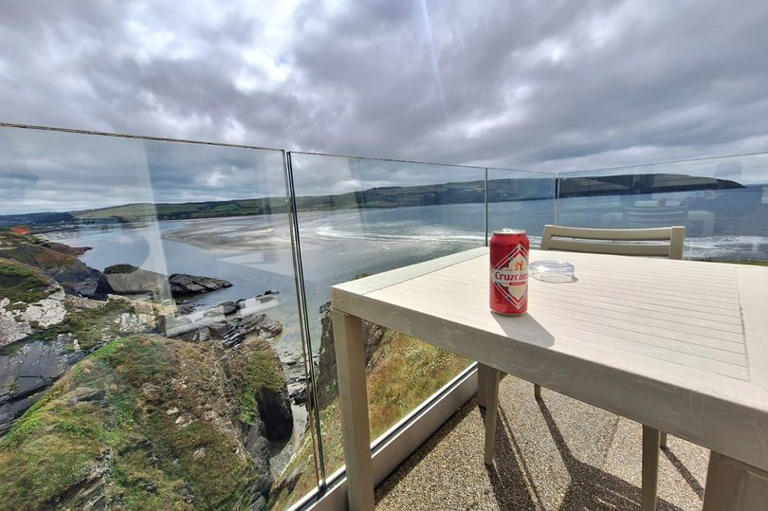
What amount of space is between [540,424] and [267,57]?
25.9 feet

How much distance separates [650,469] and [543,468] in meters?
0.61

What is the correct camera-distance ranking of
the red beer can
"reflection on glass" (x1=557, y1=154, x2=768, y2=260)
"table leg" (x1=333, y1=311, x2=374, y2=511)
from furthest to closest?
"reflection on glass" (x1=557, y1=154, x2=768, y2=260), "table leg" (x1=333, y1=311, x2=374, y2=511), the red beer can

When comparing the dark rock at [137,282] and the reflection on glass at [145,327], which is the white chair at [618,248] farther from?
the dark rock at [137,282]

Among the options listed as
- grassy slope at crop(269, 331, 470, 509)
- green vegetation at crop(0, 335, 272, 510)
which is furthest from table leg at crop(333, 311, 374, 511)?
green vegetation at crop(0, 335, 272, 510)

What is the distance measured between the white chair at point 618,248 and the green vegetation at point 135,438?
1.12m

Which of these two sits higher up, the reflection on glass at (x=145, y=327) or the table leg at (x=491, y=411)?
the reflection on glass at (x=145, y=327)

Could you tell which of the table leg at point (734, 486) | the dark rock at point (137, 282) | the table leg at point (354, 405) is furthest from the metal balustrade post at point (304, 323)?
the table leg at point (734, 486)

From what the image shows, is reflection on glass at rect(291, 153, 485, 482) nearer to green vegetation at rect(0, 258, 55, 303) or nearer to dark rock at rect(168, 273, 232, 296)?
dark rock at rect(168, 273, 232, 296)

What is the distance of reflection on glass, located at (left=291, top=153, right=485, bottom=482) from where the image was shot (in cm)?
136

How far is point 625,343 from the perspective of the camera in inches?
24.1

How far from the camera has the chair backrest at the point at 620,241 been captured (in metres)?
1.60

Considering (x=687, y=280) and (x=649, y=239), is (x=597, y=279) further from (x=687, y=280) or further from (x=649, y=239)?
(x=649, y=239)

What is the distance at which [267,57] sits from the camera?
249 inches

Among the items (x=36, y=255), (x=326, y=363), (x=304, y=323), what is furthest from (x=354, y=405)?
(x=36, y=255)
